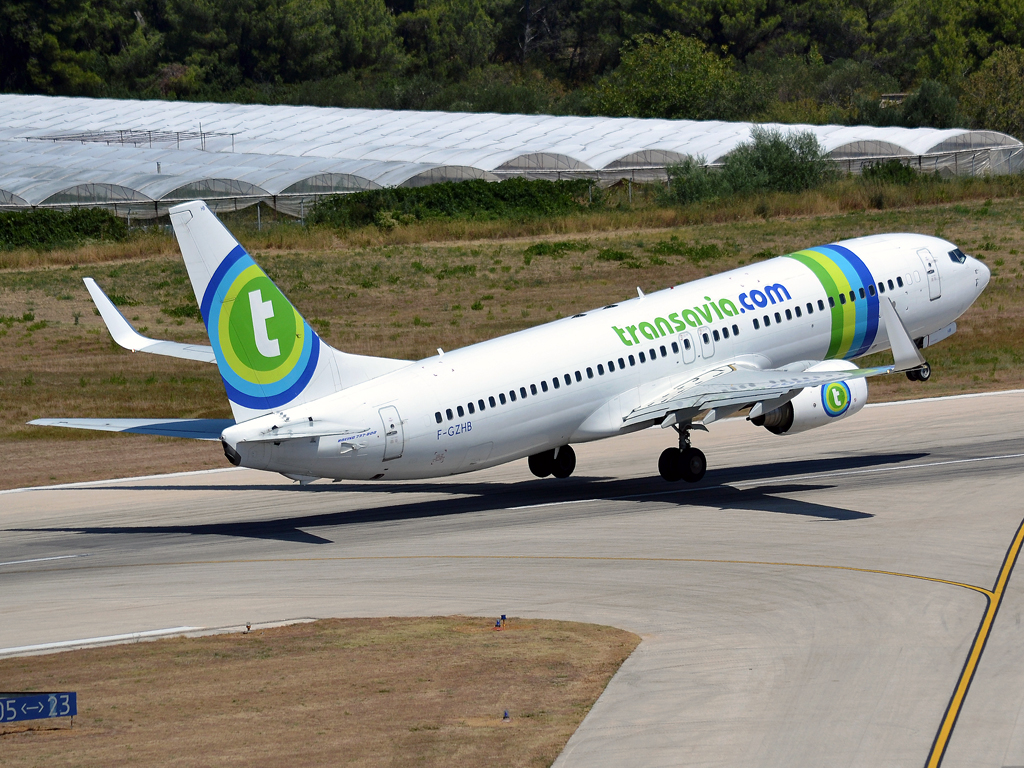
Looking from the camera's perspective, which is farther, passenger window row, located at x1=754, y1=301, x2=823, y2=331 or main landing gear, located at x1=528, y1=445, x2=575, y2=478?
main landing gear, located at x1=528, y1=445, x2=575, y2=478

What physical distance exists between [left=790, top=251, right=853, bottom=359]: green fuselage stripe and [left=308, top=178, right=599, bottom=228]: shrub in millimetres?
54577

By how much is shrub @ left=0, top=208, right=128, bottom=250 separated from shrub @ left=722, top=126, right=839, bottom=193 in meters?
42.8

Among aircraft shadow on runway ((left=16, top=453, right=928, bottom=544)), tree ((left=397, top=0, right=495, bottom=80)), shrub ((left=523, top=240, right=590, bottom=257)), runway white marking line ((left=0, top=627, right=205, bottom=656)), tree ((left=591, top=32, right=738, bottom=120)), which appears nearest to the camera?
runway white marking line ((left=0, top=627, right=205, bottom=656))

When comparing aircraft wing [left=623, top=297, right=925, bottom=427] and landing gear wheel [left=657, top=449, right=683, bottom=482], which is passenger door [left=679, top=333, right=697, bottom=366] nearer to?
aircraft wing [left=623, top=297, right=925, bottom=427]

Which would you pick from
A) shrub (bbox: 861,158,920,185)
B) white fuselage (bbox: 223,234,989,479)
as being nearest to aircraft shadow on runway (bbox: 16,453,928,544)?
white fuselage (bbox: 223,234,989,479)

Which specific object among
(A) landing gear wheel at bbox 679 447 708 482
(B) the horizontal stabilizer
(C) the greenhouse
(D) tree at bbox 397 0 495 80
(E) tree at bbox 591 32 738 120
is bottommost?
(A) landing gear wheel at bbox 679 447 708 482

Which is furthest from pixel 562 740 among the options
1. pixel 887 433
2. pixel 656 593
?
pixel 887 433

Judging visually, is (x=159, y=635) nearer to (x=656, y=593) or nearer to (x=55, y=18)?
(x=656, y=593)

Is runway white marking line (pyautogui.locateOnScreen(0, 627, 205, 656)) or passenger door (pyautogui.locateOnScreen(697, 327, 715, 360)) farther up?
passenger door (pyautogui.locateOnScreen(697, 327, 715, 360))

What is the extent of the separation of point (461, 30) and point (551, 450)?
165 metres

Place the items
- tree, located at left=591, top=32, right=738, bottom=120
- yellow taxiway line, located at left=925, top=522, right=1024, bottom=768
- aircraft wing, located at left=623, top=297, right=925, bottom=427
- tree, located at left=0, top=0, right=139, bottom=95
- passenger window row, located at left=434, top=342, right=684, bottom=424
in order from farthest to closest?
1. tree, located at left=0, top=0, right=139, bottom=95
2. tree, located at left=591, top=32, right=738, bottom=120
3. aircraft wing, located at left=623, top=297, right=925, bottom=427
4. passenger window row, located at left=434, top=342, right=684, bottom=424
5. yellow taxiway line, located at left=925, top=522, right=1024, bottom=768

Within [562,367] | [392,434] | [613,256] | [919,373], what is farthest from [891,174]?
Result: [392,434]

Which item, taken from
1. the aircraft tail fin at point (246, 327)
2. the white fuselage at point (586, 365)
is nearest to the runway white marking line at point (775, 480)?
the white fuselage at point (586, 365)

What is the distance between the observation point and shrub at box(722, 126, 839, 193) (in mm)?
100688
